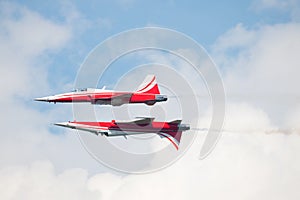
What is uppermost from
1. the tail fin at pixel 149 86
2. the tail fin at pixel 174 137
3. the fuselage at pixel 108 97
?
the tail fin at pixel 149 86

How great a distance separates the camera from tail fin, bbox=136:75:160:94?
11550 cm

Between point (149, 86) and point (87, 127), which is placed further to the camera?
point (87, 127)

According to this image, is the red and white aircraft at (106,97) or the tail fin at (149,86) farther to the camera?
the tail fin at (149,86)

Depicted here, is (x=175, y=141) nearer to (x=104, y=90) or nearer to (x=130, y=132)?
(x=130, y=132)

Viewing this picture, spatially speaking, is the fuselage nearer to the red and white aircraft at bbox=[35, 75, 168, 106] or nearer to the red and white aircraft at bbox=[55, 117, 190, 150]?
the red and white aircraft at bbox=[35, 75, 168, 106]

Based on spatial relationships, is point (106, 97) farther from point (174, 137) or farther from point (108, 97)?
point (174, 137)

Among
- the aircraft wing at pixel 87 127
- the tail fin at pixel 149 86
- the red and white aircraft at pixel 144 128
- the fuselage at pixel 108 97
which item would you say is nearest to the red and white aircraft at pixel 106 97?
the fuselage at pixel 108 97

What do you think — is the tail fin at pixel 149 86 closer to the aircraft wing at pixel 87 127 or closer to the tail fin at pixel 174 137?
the tail fin at pixel 174 137

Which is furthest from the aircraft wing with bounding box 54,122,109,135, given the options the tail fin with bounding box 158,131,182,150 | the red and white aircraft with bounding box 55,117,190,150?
the tail fin with bounding box 158,131,182,150

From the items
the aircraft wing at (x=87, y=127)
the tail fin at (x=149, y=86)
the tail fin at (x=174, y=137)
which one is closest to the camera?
the tail fin at (x=149, y=86)

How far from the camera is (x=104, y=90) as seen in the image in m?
110

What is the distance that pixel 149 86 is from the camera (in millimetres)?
116875

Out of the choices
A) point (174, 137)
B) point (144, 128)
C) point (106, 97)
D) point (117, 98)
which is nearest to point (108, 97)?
point (106, 97)

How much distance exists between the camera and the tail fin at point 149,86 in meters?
116
